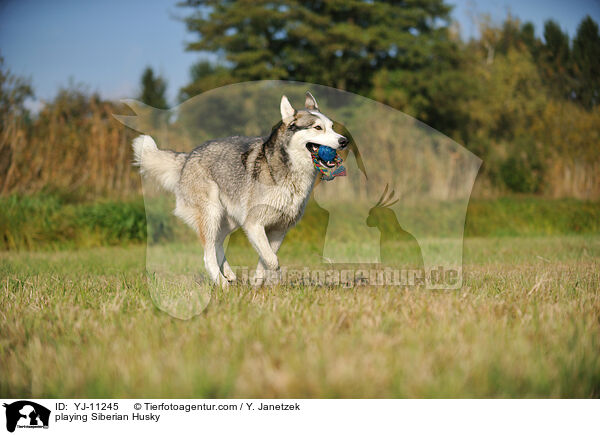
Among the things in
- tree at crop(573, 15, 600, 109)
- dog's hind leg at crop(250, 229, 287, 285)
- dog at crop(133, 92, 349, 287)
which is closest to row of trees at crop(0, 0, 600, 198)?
tree at crop(573, 15, 600, 109)

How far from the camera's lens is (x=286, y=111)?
167 inches

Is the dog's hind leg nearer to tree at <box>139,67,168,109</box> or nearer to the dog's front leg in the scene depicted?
the dog's front leg

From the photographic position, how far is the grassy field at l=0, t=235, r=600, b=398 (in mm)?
2240

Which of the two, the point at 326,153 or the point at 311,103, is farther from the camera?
the point at 311,103

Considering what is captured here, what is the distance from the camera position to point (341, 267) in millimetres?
6680

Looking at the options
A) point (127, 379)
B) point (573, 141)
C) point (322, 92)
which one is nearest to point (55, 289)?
point (127, 379)

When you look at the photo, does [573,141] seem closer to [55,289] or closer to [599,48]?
[599,48]

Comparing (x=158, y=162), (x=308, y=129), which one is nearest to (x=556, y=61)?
(x=308, y=129)

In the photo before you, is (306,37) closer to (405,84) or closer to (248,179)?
Answer: (405,84)

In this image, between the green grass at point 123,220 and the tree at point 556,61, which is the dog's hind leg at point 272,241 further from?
the tree at point 556,61

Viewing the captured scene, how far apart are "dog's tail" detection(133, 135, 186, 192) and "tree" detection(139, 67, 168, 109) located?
21874 millimetres

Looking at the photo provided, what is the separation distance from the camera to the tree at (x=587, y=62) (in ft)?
25.7
